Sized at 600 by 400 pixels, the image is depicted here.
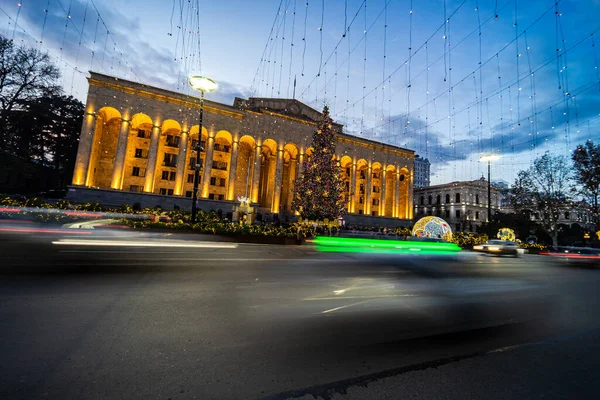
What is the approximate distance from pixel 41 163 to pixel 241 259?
1849 inches

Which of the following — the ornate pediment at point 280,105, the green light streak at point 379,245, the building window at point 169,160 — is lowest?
the green light streak at point 379,245

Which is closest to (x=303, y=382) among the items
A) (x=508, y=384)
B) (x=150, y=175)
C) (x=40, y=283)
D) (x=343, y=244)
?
(x=508, y=384)

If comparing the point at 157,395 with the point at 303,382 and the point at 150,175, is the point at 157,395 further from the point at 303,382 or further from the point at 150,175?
the point at 150,175

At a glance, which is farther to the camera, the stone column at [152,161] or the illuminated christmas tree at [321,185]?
the stone column at [152,161]

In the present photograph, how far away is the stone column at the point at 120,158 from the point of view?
3316 cm

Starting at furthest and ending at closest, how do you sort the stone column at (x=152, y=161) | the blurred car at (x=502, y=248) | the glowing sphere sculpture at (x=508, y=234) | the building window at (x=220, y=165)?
the building window at (x=220, y=165) < the stone column at (x=152, y=161) < the glowing sphere sculpture at (x=508, y=234) < the blurred car at (x=502, y=248)

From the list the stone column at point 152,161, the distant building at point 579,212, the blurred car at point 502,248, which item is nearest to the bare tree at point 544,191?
the distant building at point 579,212

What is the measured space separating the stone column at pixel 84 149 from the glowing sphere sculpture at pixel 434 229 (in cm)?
3701

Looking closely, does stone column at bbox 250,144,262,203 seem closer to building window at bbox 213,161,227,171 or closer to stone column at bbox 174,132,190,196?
building window at bbox 213,161,227,171

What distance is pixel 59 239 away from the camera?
9727 mm

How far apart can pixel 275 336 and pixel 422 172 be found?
5093 inches

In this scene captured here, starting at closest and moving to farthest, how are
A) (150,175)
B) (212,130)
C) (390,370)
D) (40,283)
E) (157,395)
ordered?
(157,395)
(390,370)
(40,283)
(150,175)
(212,130)

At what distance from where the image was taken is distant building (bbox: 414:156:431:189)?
11869 centimetres

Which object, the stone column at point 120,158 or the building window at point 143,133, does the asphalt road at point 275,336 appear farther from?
the building window at point 143,133
